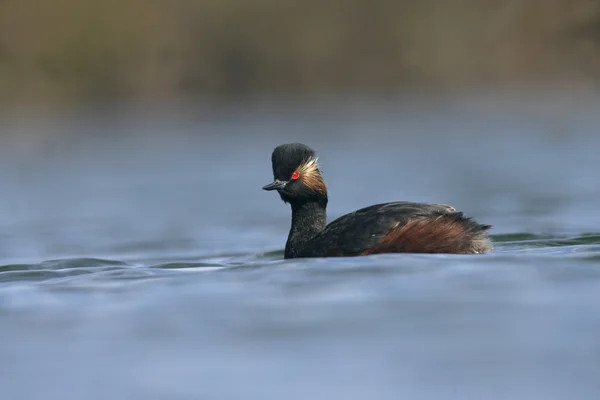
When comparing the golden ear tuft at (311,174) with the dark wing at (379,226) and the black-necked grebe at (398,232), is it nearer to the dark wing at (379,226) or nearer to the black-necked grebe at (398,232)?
the black-necked grebe at (398,232)

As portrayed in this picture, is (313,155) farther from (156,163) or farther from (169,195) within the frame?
(156,163)

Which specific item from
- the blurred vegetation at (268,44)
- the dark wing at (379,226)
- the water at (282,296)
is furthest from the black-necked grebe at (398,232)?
the blurred vegetation at (268,44)

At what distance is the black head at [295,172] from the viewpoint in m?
10.9

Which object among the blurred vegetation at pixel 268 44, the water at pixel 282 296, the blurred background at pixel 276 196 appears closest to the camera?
the water at pixel 282 296

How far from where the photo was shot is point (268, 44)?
28.3 meters

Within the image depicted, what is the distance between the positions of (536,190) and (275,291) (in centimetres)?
862

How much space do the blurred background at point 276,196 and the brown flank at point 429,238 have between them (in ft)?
1.23

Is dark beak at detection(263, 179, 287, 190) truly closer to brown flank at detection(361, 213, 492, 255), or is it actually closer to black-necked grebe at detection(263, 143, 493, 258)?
black-necked grebe at detection(263, 143, 493, 258)

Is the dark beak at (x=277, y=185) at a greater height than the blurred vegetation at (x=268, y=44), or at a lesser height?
lesser

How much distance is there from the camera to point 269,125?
27.1 metres

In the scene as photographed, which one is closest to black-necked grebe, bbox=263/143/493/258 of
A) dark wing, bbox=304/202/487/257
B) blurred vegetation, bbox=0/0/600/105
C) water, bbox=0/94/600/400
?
dark wing, bbox=304/202/487/257

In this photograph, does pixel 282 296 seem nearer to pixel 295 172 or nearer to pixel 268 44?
pixel 295 172

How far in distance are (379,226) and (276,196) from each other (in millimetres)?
8158

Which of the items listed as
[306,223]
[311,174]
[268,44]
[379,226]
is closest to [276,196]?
[306,223]
